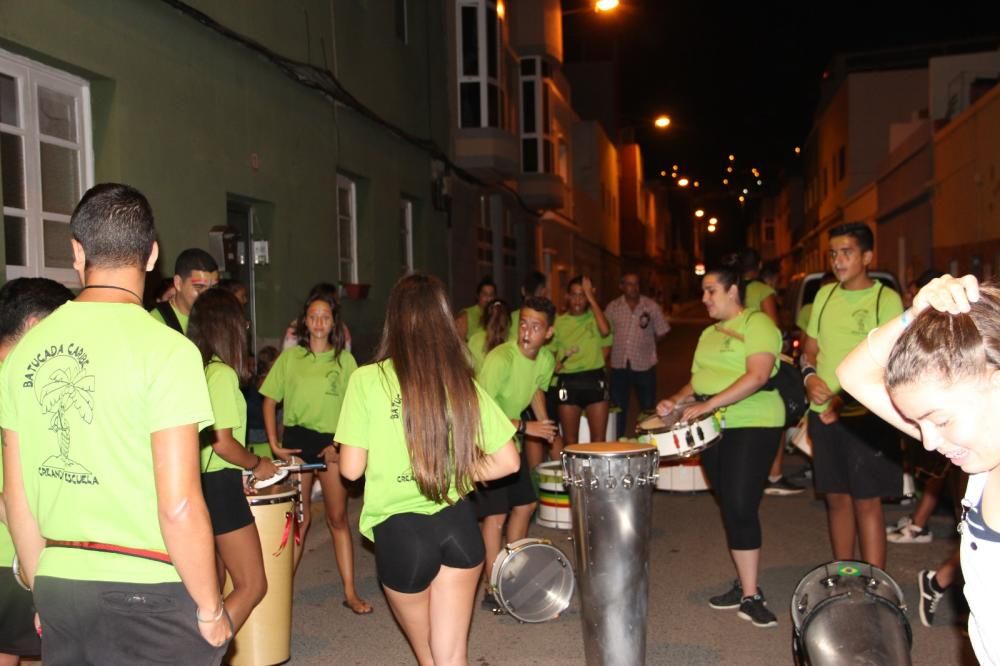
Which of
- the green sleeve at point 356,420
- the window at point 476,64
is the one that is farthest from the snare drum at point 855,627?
the window at point 476,64

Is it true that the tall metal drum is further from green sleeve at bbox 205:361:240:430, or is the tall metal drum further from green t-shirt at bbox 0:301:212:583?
green t-shirt at bbox 0:301:212:583

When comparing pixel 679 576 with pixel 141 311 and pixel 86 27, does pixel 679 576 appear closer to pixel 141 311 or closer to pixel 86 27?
pixel 141 311

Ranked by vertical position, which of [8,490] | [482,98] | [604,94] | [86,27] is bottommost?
[8,490]

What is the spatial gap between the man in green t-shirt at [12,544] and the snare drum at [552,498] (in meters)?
4.70

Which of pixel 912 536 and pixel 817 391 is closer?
pixel 817 391

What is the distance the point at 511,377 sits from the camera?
6047 millimetres

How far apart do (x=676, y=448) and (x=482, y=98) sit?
1329 cm

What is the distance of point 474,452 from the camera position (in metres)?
3.90

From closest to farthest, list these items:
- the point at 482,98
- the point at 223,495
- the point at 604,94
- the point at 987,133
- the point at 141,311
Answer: the point at 141,311
the point at 223,495
the point at 987,133
the point at 482,98
the point at 604,94

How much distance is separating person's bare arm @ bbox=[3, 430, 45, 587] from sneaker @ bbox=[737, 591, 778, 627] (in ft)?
13.7

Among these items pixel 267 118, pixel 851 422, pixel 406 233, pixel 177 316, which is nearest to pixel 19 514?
pixel 177 316

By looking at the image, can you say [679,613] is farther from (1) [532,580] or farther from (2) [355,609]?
(2) [355,609]

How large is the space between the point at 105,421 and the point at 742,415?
13.0 feet

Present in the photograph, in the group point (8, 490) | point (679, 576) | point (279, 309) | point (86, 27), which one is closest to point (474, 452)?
point (8, 490)
